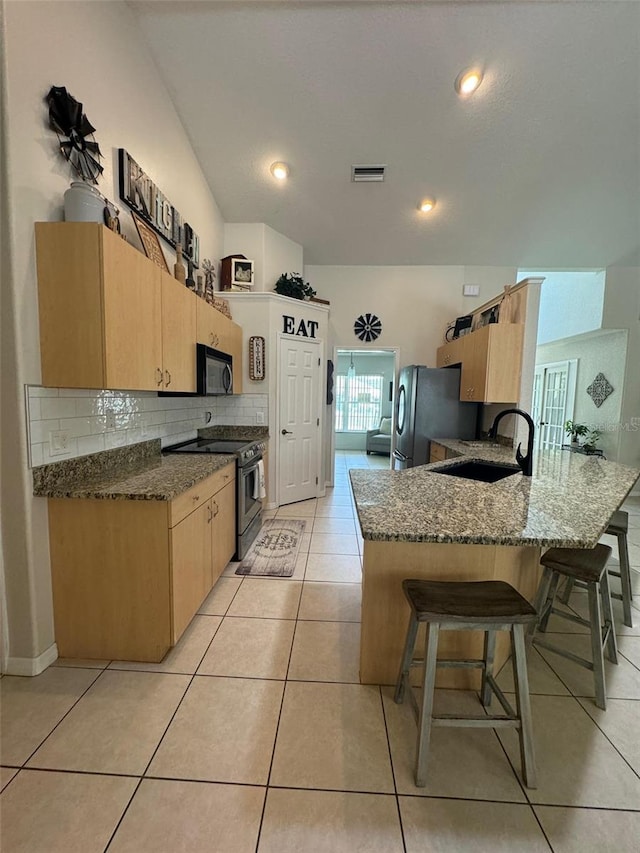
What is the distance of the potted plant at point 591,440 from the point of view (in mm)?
5199

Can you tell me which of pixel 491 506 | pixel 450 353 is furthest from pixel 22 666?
pixel 450 353

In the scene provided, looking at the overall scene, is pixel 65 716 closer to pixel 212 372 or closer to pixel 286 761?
pixel 286 761

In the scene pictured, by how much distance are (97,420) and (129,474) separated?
0.37 meters

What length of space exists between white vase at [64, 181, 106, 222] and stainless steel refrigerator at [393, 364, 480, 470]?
328cm

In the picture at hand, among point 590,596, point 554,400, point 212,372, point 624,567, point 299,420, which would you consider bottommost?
A: point 624,567

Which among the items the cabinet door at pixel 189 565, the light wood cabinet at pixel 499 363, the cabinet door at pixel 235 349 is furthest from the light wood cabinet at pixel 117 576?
the light wood cabinet at pixel 499 363

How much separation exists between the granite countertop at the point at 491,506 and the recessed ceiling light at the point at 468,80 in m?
2.94

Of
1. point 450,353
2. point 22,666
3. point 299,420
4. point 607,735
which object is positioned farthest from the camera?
point 450,353

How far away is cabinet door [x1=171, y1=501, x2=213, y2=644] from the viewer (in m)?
1.76

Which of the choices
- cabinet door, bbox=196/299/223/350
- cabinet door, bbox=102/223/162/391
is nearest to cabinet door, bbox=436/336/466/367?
cabinet door, bbox=196/299/223/350

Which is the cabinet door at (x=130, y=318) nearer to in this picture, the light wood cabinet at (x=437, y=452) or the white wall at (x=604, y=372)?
the light wood cabinet at (x=437, y=452)

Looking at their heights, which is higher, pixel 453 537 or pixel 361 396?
pixel 361 396

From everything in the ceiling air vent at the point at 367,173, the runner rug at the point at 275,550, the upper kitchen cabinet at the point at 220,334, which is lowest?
the runner rug at the point at 275,550

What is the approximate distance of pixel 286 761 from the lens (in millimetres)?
1305
